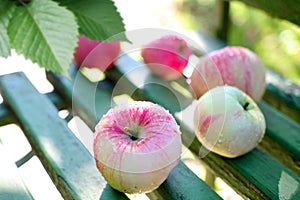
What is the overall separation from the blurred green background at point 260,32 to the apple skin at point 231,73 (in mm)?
1000

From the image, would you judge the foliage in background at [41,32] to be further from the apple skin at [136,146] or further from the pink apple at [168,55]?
the pink apple at [168,55]

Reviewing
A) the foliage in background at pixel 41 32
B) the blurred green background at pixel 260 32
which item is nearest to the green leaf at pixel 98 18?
the foliage in background at pixel 41 32

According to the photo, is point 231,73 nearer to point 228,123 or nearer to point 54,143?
point 228,123

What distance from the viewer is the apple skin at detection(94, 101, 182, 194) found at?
708 mm

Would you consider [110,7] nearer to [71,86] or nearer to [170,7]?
[71,86]

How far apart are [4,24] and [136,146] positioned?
263 millimetres

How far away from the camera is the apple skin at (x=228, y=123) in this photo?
86 cm

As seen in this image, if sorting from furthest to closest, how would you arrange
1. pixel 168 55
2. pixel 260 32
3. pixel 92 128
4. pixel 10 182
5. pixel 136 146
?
pixel 260 32 → pixel 168 55 → pixel 92 128 → pixel 10 182 → pixel 136 146

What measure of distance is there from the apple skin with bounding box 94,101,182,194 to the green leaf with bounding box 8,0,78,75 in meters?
Answer: 0.11

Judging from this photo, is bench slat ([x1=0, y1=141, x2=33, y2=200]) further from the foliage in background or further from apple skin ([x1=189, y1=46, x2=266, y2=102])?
apple skin ([x1=189, y1=46, x2=266, y2=102])

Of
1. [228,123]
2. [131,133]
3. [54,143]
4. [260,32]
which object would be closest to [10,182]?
[54,143]

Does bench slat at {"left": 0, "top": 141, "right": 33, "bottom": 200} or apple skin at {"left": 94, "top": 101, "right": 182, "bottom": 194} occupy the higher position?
apple skin at {"left": 94, "top": 101, "right": 182, "bottom": 194}

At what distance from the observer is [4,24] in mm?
765

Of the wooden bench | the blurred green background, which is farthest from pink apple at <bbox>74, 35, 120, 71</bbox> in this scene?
the blurred green background
